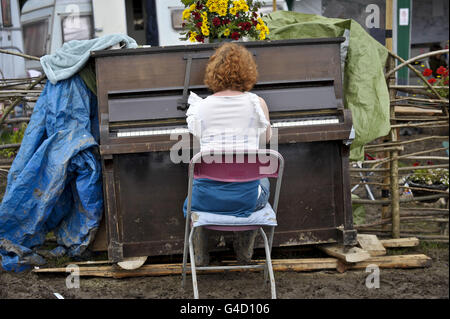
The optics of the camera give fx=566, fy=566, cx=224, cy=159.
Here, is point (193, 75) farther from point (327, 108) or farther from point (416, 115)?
point (416, 115)

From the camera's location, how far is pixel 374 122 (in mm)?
4184

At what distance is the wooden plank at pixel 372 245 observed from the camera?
409cm

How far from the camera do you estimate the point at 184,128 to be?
369 cm

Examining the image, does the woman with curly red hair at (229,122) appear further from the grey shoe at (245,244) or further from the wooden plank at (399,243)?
the wooden plank at (399,243)

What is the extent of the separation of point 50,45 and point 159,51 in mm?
5420

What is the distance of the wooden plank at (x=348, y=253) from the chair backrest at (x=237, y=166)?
1.13m

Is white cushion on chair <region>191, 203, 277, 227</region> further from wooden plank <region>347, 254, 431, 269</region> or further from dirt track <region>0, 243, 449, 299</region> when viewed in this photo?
wooden plank <region>347, 254, 431, 269</region>

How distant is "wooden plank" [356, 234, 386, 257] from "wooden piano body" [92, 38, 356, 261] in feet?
0.90

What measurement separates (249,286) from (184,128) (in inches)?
44.2

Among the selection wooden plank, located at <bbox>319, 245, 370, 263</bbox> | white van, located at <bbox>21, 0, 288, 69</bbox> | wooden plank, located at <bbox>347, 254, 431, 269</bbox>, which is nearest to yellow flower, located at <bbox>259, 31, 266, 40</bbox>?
wooden plank, located at <bbox>319, 245, 370, 263</bbox>

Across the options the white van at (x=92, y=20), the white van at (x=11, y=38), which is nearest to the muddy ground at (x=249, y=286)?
the white van at (x=92, y=20)

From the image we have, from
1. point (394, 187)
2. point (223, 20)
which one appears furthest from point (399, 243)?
point (223, 20)

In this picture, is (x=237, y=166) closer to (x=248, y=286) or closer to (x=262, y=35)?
(x=248, y=286)
